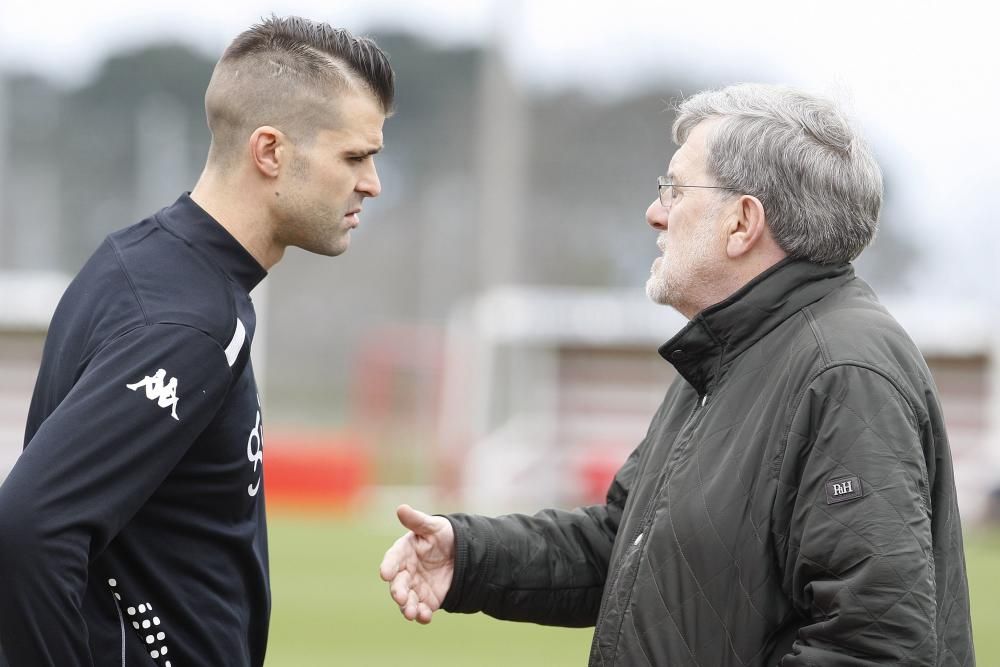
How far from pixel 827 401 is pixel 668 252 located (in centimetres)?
64

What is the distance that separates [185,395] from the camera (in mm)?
2512

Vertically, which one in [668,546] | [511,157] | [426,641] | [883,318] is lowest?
[426,641]

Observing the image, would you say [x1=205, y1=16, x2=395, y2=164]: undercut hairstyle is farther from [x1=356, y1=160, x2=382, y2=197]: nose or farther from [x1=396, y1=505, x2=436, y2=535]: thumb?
[x1=396, y1=505, x2=436, y2=535]: thumb

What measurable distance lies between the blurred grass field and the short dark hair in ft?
17.8

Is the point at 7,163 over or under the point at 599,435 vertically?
over

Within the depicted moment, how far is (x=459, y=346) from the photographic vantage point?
23953mm

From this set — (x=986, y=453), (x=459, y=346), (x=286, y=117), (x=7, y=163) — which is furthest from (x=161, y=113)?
(x=286, y=117)

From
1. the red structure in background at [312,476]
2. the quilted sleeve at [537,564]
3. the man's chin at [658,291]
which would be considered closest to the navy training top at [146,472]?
the quilted sleeve at [537,564]

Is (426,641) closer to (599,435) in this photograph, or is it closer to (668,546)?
(668,546)

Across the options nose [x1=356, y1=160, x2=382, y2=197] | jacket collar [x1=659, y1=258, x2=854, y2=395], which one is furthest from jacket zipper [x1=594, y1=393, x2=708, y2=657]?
nose [x1=356, y1=160, x2=382, y2=197]

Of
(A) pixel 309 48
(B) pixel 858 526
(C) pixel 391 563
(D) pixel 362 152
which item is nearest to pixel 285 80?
(A) pixel 309 48

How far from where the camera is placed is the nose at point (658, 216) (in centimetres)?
308

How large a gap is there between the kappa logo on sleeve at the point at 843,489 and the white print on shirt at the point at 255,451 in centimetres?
117

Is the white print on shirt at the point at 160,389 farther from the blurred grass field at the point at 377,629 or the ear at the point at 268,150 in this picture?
the blurred grass field at the point at 377,629
